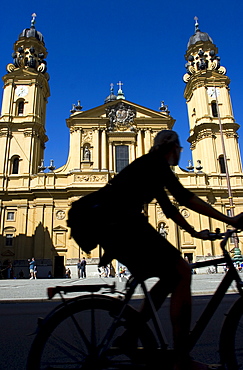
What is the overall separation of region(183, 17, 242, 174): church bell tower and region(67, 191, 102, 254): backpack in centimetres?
3117

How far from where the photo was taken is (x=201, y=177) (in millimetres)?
33188

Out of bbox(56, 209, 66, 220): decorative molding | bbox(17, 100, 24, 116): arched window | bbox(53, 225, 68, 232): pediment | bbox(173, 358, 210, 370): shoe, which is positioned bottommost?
bbox(173, 358, 210, 370): shoe

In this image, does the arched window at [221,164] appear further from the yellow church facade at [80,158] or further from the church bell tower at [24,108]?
the church bell tower at [24,108]

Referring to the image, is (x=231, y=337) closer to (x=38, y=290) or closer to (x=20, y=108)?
(x=38, y=290)

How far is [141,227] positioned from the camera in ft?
7.13

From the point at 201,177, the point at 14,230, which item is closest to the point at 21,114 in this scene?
the point at 14,230

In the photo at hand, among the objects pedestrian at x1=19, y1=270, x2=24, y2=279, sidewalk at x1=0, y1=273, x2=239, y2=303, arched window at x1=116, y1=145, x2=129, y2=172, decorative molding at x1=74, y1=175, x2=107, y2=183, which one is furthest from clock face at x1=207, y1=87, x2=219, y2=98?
pedestrian at x1=19, y1=270, x2=24, y2=279

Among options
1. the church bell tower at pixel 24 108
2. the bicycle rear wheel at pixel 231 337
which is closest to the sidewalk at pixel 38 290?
the bicycle rear wheel at pixel 231 337

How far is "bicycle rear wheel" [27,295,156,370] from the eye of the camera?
199cm

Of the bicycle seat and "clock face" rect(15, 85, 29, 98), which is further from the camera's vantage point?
"clock face" rect(15, 85, 29, 98)

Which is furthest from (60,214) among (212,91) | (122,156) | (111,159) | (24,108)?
(212,91)

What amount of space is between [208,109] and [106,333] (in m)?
37.0

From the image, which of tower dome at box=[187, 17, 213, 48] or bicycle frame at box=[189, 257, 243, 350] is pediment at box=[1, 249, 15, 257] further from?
tower dome at box=[187, 17, 213, 48]

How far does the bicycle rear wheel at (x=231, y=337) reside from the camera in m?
2.04
